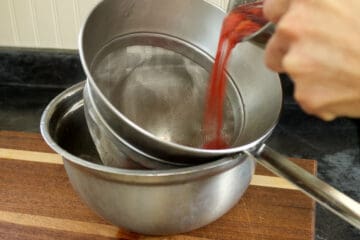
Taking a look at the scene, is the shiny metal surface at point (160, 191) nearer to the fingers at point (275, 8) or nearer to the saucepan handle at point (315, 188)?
the saucepan handle at point (315, 188)

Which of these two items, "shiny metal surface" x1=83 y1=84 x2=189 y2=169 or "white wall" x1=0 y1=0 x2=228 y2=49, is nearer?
"shiny metal surface" x1=83 y1=84 x2=189 y2=169

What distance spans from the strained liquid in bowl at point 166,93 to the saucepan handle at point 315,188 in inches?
4.7

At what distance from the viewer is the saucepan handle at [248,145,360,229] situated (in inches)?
18.1

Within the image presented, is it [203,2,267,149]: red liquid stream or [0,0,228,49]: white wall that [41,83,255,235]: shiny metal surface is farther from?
[0,0,228,49]: white wall

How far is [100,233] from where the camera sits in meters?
0.62

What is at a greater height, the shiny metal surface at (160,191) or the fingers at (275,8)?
the fingers at (275,8)

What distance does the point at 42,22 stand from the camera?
91 centimetres

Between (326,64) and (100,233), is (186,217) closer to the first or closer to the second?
(100,233)

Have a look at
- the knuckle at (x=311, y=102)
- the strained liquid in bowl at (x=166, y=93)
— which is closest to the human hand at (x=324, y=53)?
the knuckle at (x=311, y=102)

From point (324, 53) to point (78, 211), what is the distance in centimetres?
42

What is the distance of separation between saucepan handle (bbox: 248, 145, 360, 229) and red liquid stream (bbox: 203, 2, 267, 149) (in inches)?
4.2

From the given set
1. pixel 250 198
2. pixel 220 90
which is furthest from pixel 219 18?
pixel 250 198

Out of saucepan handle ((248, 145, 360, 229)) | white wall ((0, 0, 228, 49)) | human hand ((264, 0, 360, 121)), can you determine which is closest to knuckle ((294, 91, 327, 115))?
human hand ((264, 0, 360, 121))

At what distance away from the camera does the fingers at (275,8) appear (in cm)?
41
